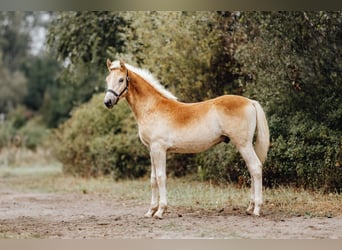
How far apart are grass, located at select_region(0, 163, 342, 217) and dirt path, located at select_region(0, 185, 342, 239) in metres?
0.33

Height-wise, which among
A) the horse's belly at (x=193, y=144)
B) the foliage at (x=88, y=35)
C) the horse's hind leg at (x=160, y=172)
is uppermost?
the foliage at (x=88, y=35)

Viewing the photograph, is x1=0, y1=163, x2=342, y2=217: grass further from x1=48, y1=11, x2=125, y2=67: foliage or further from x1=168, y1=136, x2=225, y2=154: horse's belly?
x1=48, y1=11, x2=125, y2=67: foliage

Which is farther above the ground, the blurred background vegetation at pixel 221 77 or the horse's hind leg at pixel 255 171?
the blurred background vegetation at pixel 221 77

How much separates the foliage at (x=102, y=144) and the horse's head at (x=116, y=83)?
3610mm

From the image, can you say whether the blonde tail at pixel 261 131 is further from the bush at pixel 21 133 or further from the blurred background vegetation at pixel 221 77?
the bush at pixel 21 133

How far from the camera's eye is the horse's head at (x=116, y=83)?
5.96 metres

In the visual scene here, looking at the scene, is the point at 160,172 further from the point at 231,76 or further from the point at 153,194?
the point at 231,76

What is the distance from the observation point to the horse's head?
5.96 m

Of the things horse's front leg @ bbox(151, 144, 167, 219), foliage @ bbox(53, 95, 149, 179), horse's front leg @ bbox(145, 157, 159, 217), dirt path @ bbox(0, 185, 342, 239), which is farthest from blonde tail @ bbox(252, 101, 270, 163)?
foliage @ bbox(53, 95, 149, 179)

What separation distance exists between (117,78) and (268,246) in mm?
2137

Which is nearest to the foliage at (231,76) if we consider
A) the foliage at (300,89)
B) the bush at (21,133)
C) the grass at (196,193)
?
the foliage at (300,89)

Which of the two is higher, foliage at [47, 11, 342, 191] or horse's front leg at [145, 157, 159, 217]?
foliage at [47, 11, 342, 191]

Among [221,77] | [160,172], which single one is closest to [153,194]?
[160,172]

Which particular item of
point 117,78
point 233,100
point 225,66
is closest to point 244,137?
point 233,100
